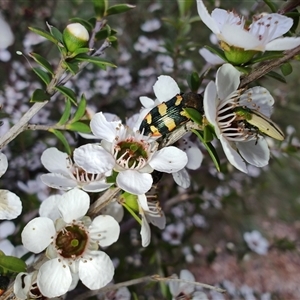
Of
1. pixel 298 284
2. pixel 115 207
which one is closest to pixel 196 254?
pixel 298 284

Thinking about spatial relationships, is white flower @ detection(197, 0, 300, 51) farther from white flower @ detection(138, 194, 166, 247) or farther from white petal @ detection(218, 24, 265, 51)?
white flower @ detection(138, 194, 166, 247)

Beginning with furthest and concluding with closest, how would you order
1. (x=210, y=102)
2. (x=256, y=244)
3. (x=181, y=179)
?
(x=256, y=244) → (x=181, y=179) → (x=210, y=102)

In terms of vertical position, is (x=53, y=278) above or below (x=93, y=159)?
below

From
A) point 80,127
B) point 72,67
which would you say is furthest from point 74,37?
point 80,127

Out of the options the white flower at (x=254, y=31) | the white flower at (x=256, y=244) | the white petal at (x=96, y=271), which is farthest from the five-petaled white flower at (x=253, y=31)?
the white flower at (x=256, y=244)

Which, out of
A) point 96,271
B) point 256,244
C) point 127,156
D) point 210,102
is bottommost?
point 256,244

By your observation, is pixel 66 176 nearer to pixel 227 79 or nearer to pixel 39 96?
pixel 39 96
